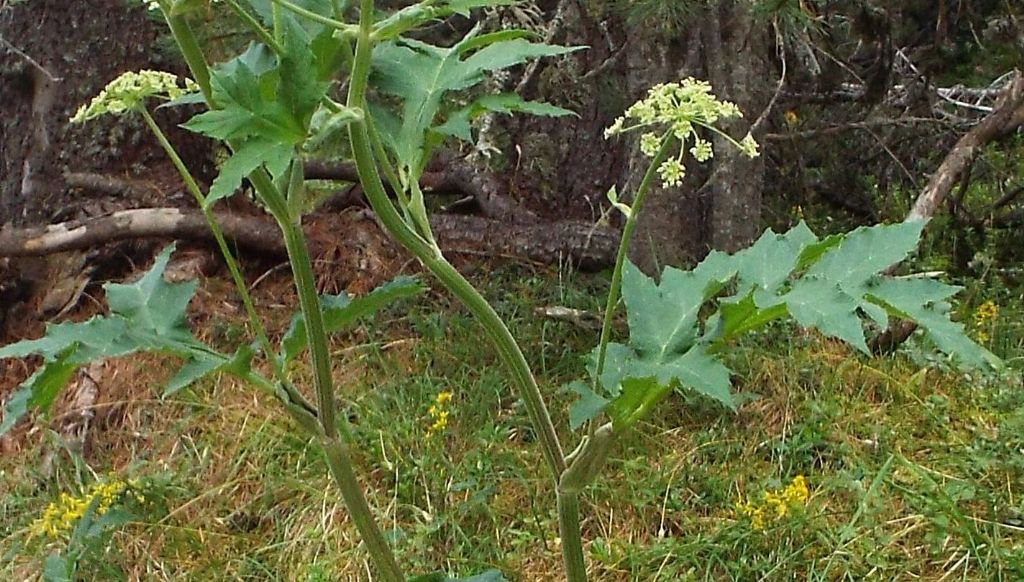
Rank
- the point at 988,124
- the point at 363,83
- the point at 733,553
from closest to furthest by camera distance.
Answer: the point at 363,83
the point at 733,553
the point at 988,124

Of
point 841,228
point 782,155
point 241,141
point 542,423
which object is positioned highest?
point 241,141

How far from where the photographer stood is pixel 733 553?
222 centimetres

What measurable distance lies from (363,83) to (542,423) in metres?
0.42

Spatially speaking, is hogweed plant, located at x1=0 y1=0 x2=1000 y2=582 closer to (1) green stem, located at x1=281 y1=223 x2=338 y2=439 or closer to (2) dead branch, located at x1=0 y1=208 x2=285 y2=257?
(1) green stem, located at x1=281 y1=223 x2=338 y2=439

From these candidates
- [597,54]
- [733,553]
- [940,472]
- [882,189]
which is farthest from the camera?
[882,189]

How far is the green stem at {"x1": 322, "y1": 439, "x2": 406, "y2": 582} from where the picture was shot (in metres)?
1.20

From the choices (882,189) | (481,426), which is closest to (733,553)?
(481,426)

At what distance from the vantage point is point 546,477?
2.50 m

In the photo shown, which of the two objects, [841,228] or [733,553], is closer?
[733,553]

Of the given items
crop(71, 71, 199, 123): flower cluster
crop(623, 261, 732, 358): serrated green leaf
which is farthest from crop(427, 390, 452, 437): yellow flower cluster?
crop(71, 71, 199, 123): flower cluster

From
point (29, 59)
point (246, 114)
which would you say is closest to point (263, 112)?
point (246, 114)

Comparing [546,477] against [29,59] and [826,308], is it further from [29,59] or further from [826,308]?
[29,59]

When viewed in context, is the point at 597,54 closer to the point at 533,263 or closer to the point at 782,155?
the point at 533,263

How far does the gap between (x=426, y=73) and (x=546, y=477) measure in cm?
147
